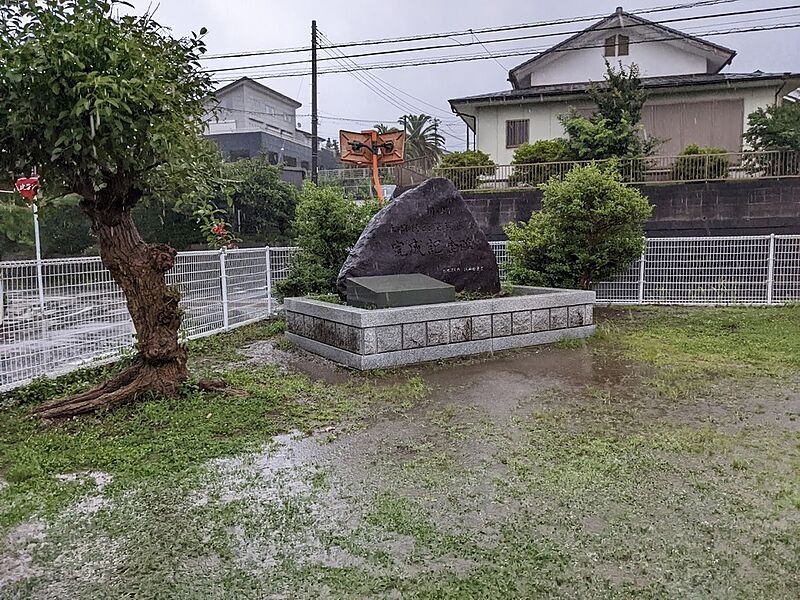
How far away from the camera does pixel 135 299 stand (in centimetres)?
447

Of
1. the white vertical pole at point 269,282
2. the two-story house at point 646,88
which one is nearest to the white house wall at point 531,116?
the two-story house at point 646,88

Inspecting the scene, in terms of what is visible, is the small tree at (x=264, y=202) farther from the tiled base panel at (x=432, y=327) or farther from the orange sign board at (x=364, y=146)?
the tiled base panel at (x=432, y=327)

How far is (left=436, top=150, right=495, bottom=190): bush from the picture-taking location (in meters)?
15.0

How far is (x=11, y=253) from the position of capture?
14.6m

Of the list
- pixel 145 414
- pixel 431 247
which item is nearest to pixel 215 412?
pixel 145 414

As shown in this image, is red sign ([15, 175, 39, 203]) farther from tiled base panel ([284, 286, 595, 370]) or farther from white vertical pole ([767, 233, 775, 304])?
white vertical pole ([767, 233, 775, 304])

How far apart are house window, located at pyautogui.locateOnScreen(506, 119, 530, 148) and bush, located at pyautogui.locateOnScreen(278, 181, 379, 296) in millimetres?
9874

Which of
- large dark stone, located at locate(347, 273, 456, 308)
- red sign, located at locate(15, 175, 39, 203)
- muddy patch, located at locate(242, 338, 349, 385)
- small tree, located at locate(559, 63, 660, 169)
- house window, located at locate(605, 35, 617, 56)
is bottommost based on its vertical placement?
muddy patch, located at locate(242, 338, 349, 385)

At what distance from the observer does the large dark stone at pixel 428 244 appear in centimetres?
674

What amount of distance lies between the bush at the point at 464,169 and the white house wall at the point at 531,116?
2.06 meters

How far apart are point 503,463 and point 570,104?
617 inches

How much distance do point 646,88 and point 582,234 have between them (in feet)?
30.9

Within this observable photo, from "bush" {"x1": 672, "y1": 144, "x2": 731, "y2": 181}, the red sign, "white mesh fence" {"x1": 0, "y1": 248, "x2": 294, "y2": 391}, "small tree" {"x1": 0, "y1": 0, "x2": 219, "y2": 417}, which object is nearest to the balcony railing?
"bush" {"x1": 672, "y1": 144, "x2": 731, "y2": 181}

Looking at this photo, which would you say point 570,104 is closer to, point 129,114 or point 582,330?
point 582,330
